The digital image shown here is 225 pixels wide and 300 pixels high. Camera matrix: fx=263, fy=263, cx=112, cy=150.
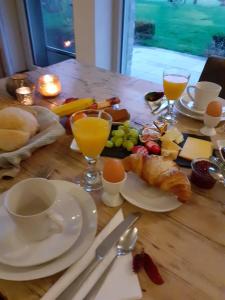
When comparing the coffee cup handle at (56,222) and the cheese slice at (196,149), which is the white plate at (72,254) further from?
the cheese slice at (196,149)

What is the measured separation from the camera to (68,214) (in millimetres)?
579

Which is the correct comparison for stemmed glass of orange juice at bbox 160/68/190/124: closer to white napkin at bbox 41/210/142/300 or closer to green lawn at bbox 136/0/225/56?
white napkin at bbox 41/210/142/300

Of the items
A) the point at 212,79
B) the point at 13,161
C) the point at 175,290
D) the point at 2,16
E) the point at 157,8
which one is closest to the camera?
the point at 175,290

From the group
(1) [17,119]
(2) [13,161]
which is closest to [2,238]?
(2) [13,161]

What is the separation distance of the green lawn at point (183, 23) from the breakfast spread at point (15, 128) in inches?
68.4

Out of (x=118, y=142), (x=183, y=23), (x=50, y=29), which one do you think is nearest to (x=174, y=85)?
(x=118, y=142)

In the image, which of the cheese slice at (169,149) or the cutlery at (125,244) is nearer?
the cutlery at (125,244)

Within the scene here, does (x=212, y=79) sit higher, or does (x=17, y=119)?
(x=17, y=119)

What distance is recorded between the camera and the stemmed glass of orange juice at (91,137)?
0.68 metres

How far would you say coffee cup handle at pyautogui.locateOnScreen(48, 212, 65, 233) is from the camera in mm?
505

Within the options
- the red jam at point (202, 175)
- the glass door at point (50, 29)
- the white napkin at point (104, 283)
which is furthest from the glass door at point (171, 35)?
the white napkin at point (104, 283)

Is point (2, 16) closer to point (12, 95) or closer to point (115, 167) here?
point (12, 95)

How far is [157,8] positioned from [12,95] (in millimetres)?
1578

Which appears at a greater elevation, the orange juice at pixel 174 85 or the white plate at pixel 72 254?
the orange juice at pixel 174 85
